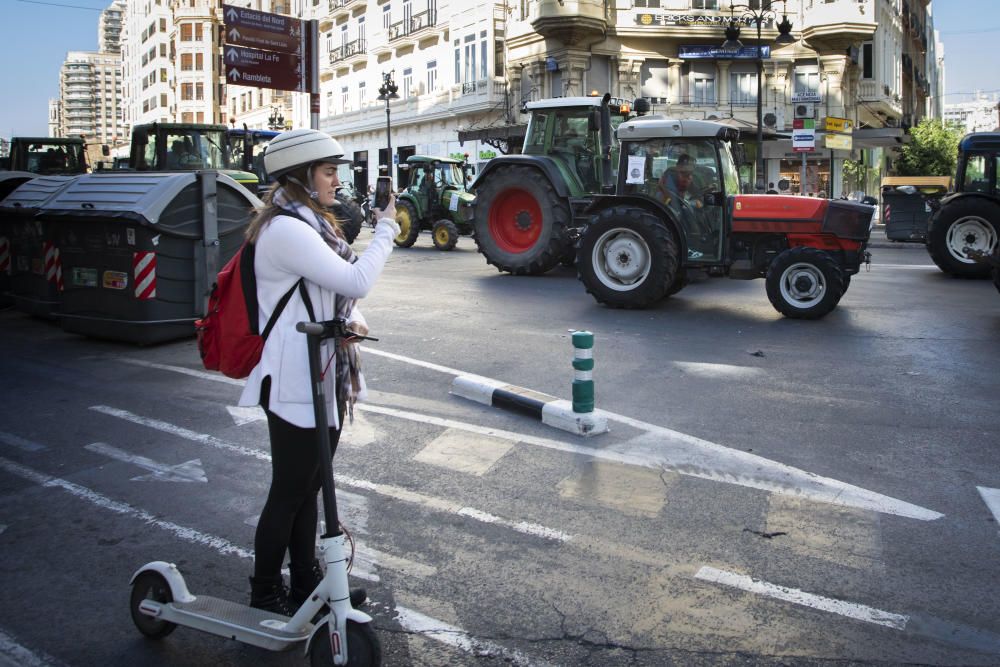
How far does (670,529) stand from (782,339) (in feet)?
19.0

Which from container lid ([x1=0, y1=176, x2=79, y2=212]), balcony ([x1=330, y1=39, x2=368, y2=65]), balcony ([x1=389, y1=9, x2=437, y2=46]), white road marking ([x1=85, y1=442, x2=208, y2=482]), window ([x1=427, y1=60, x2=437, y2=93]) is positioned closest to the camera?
white road marking ([x1=85, y1=442, x2=208, y2=482])

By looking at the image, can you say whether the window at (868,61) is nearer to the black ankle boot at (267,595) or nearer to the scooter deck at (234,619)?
the black ankle boot at (267,595)

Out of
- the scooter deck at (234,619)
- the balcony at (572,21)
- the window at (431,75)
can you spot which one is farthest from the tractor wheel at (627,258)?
the window at (431,75)

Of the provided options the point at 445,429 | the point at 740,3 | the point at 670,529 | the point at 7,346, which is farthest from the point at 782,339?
the point at 740,3

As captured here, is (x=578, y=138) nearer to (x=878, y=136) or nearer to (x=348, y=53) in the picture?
(x=878, y=136)

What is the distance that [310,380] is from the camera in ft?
10.9

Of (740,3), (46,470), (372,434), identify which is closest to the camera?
(46,470)

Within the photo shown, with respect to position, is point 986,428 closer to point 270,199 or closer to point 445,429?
point 445,429

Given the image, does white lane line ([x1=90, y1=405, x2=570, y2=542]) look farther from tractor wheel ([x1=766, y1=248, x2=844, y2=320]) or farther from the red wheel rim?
the red wheel rim

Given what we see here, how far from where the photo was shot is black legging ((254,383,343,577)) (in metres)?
3.37

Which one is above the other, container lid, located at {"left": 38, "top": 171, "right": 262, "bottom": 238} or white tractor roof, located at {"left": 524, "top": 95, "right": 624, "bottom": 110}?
white tractor roof, located at {"left": 524, "top": 95, "right": 624, "bottom": 110}

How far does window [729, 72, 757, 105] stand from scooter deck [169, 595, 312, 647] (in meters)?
36.7

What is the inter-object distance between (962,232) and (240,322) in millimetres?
15608

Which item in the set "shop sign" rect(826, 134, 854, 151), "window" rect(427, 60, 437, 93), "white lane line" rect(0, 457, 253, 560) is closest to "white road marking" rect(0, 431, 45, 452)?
"white lane line" rect(0, 457, 253, 560)
